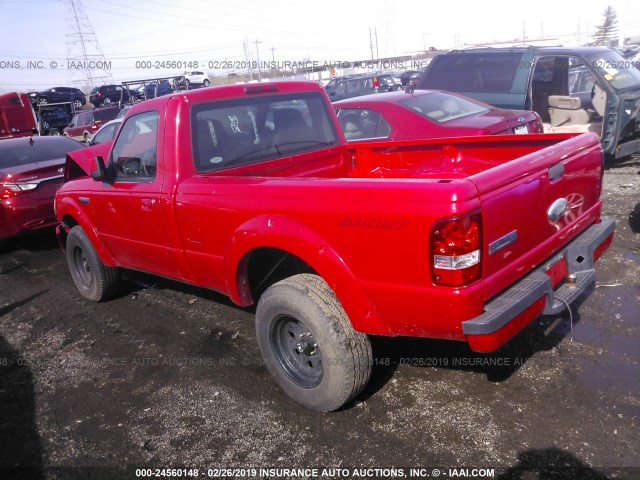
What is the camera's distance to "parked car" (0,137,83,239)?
22.5 ft

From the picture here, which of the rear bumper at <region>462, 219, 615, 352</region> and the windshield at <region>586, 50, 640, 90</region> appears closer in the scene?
the rear bumper at <region>462, 219, 615, 352</region>

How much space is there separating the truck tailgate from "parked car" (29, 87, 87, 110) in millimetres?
32845

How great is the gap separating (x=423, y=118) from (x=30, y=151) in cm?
572

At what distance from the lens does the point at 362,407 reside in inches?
123

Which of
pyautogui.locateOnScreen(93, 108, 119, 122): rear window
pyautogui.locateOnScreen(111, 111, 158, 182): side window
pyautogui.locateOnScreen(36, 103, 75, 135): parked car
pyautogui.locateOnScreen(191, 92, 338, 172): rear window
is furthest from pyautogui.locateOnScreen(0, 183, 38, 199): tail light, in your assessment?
pyautogui.locateOnScreen(36, 103, 75, 135): parked car

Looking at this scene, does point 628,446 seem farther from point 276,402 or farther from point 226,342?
point 226,342

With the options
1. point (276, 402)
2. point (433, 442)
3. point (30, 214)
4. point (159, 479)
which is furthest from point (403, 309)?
point (30, 214)

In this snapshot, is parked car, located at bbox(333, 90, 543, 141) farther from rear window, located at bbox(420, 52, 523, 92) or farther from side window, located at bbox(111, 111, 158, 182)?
side window, located at bbox(111, 111, 158, 182)

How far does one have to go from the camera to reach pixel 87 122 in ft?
70.6

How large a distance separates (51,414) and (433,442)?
2447 mm

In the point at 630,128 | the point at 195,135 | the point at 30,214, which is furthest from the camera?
the point at 630,128

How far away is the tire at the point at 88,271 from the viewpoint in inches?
195

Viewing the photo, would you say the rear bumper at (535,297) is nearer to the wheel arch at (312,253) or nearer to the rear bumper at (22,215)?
the wheel arch at (312,253)

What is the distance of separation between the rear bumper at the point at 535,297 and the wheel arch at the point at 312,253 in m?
0.49
